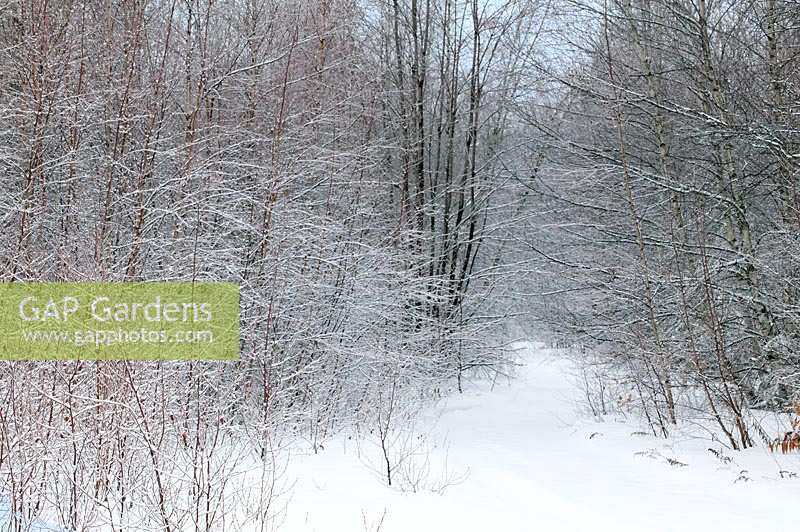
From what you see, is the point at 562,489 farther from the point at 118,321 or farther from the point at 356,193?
the point at 356,193

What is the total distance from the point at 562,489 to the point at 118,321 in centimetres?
359

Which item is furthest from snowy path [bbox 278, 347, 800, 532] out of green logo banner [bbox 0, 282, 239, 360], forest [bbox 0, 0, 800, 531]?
green logo banner [bbox 0, 282, 239, 360]

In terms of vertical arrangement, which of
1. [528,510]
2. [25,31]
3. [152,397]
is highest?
[25,31]

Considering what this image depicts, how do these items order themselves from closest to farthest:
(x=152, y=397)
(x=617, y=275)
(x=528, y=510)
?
(x=152, y=397), (x=528, y=510), (x=617, y=275)

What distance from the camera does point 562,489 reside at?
5305 mm

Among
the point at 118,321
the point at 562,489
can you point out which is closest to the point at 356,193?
the point at 118,321

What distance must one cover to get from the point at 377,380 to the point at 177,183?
312cm

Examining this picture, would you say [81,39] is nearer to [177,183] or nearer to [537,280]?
[177,183]

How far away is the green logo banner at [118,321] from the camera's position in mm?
4043

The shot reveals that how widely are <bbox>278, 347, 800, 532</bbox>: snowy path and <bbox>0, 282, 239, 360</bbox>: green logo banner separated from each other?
1426 millimetres

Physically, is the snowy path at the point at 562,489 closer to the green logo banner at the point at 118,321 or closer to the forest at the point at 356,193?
the forest at the point at 356,193

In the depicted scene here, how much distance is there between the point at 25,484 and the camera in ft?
11.2

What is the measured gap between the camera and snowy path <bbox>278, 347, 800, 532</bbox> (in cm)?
442

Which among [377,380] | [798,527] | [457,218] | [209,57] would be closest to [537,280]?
[457,218]
